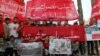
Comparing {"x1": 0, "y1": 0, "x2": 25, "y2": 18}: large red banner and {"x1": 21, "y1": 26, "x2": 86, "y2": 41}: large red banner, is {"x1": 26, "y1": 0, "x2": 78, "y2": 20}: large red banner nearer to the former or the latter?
{"x1": 0, "y1": 0, "x2": 25, "y2": 18}: large red banner

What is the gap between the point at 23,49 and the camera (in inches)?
574

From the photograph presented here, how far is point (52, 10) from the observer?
16859 millimetres

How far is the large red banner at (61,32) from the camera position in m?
15.6

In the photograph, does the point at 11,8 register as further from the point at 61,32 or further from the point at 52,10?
the point at 61,32

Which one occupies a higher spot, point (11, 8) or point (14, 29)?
point (11, 8)

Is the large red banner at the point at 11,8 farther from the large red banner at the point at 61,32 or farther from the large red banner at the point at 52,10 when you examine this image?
the large red banner at the point at 61,32

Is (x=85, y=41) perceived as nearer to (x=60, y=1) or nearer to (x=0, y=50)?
(x=60, y=1)

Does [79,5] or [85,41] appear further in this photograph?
[79,5]

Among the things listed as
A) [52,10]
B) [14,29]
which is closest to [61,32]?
[52,10]

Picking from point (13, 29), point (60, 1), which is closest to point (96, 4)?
point (60, 1)

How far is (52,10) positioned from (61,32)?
1.44 metres

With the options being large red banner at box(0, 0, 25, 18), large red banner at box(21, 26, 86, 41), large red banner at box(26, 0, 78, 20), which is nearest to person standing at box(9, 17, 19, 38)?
large red banner at box(21, 26, 86, 41)

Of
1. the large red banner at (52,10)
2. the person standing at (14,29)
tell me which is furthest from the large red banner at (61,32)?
the large red banner at (52,10)

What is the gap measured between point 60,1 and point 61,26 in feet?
4.54
